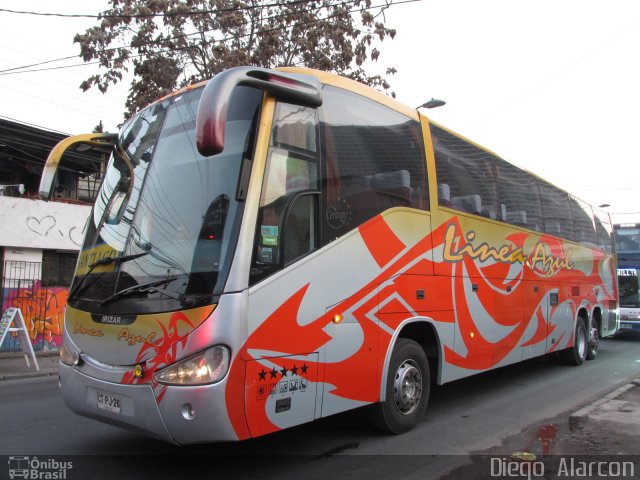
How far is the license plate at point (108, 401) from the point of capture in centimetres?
399

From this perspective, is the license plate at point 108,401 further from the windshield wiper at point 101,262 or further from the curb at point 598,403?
the curb at point 598,403

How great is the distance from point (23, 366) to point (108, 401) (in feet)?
27.7

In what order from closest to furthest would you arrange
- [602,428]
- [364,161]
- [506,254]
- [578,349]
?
[364,161]
[602,428]
[506,254]
[578,349]

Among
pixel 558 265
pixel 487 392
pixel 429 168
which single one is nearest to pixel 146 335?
pixel 429 168

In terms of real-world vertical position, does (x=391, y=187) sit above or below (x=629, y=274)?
above

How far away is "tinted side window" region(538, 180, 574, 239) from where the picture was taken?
9.62 m

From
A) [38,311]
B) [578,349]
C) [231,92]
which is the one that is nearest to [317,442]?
[231,92]

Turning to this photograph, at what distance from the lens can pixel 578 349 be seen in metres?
10.7

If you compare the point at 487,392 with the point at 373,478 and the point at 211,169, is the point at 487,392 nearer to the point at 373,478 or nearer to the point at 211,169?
the point at 373,478

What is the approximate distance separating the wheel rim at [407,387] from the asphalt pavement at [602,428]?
100 cm

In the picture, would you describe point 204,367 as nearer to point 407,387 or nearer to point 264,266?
point 264,266

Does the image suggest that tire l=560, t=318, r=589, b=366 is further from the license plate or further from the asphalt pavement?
the license plate

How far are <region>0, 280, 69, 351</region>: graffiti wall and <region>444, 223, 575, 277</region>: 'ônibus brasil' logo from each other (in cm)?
1088

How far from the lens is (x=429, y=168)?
624 cm
